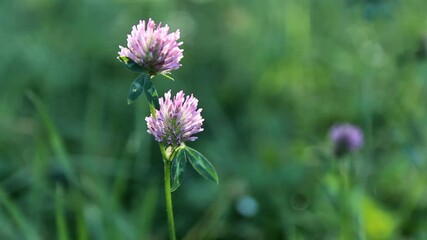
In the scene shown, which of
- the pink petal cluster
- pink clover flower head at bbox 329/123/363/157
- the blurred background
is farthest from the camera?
the blurred background

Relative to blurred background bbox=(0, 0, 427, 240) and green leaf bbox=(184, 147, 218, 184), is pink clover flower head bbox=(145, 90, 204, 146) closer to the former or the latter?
green leaf bbox=(184, 147, 218, 184)

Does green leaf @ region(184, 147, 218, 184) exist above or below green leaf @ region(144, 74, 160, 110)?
below

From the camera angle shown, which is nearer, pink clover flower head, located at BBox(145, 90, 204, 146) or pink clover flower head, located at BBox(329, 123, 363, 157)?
pink clover flower head, located at BBox(145, 90, 204, 146)

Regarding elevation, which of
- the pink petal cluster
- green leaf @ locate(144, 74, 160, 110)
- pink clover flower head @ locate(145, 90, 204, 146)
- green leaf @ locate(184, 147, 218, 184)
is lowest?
green leaf @ locate(184, 147, 218, 184)

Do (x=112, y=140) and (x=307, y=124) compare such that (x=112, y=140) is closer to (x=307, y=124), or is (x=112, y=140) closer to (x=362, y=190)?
(x=307, y=124)

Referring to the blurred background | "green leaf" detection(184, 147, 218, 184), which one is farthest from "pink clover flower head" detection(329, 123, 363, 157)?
"green leaf" detection(184, 147, 218, 184)

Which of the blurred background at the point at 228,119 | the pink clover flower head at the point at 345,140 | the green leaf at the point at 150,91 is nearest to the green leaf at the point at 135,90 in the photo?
the green leaf at the point at 150,91

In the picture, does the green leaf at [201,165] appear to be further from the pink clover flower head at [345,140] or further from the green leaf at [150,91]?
the pink clover flower head at [345,140]
